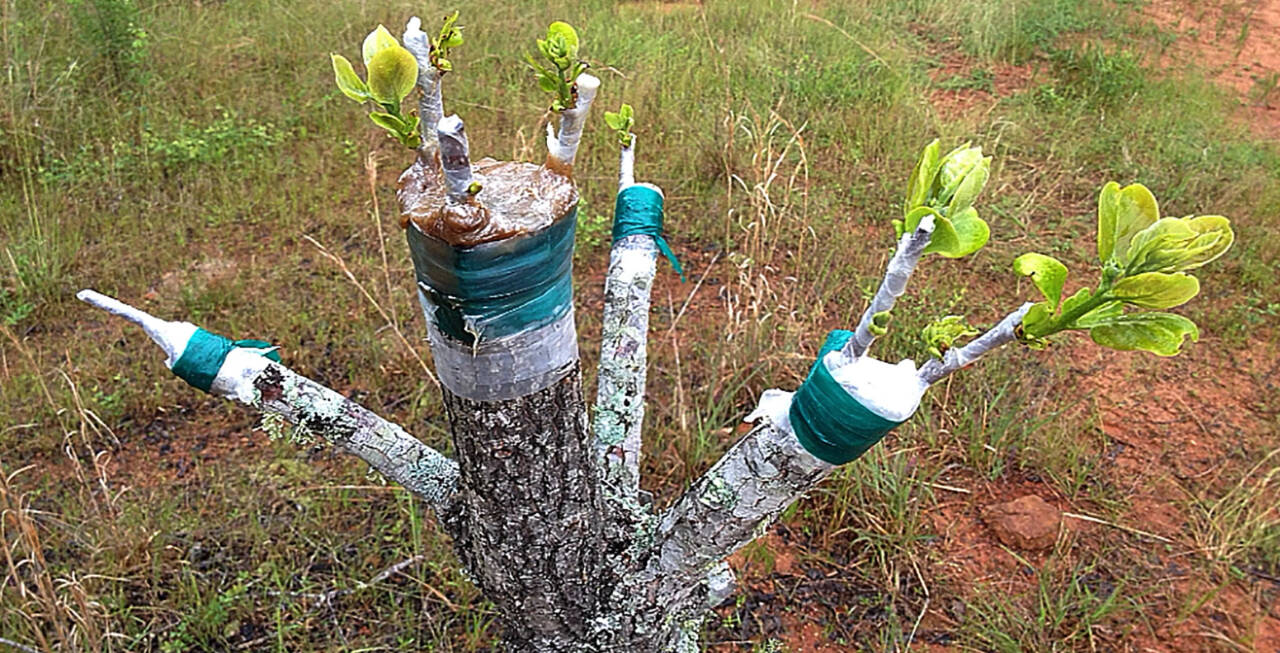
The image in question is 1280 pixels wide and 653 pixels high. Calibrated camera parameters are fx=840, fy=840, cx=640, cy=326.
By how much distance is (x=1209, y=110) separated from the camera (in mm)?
3826

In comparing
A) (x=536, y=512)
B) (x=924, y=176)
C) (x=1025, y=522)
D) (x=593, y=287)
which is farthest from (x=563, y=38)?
(x=593, y=287)

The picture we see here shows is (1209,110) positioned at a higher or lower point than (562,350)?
lower

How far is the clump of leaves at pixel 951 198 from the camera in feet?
2.17

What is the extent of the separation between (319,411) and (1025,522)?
5.67 feet

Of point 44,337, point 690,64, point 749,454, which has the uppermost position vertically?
point 749,454

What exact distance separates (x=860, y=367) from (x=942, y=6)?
466 cm

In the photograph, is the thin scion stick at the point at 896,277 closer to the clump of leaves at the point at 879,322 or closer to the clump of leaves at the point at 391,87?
the clump of leaves at the point at 879,322

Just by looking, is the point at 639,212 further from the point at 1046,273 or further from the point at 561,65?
the point at 1046,273

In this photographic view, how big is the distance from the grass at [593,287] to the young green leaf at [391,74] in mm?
1012

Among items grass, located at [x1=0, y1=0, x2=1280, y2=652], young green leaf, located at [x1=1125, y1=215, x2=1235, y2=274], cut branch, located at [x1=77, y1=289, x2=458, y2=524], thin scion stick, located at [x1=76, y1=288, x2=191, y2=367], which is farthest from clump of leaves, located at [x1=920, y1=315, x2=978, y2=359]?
grass, located at [x1=0, y1=0, x2=1280, y2=652]

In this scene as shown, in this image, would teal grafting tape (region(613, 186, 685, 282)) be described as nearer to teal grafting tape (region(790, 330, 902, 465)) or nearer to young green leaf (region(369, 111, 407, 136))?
teal grafting tape (region(790, 330, 902, 465))

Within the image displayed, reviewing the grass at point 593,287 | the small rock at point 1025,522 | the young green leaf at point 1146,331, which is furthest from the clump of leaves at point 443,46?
the small rock at point 1025,522

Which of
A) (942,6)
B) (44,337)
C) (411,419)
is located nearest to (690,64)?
(942,6)

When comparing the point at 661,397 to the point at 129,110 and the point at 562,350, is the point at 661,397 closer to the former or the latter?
the point at 562,350
